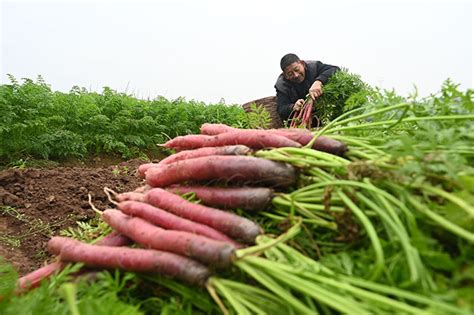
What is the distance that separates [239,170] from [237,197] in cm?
11

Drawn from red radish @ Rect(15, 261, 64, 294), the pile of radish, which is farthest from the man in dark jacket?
red radish @ Rect(15, 261, 64, 294)

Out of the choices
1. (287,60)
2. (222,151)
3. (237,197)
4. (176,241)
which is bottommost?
(176,241)

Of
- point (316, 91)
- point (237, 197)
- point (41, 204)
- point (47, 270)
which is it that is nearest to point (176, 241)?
point (237, 197)

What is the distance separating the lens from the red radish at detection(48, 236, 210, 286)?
138 centimetres

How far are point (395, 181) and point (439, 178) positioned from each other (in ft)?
0.42

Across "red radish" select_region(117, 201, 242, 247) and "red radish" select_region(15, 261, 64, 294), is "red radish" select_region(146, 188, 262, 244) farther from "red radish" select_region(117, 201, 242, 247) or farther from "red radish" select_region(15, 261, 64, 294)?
"red radish" select_region(15, 261, 64, 294)

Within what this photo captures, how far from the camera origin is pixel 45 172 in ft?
18.7

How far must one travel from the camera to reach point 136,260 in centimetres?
148

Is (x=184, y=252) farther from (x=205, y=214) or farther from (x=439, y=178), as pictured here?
(x=439, y=178)

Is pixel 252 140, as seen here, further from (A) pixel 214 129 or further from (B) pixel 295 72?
(B) pixel 295 72

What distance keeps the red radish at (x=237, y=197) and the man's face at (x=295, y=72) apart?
187 inches

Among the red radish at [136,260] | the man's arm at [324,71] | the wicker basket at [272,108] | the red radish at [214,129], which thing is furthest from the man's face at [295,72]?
the red radish at [136,260]

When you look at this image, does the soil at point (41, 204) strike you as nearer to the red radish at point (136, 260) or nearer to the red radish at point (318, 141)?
the red radish at point (136, 260)

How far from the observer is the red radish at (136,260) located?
4.54 feet
